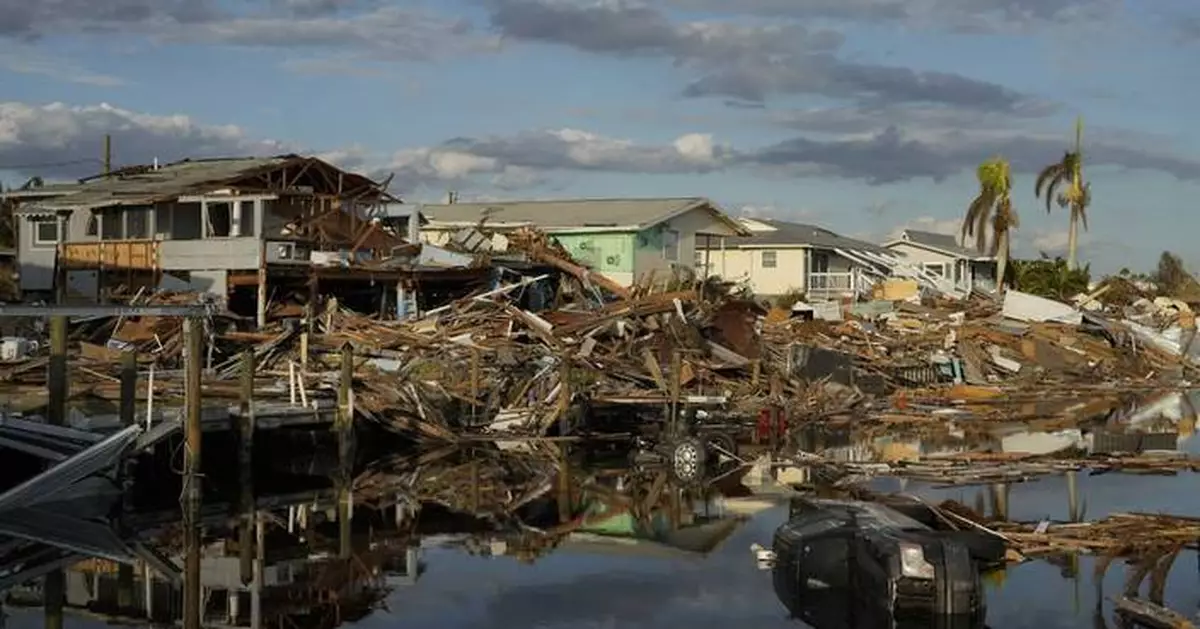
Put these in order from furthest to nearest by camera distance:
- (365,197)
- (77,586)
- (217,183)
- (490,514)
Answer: (365,197) < (217,183) < (490,514) < (77,586)

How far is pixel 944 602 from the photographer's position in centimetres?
1609

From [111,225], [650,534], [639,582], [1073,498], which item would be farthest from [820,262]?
[639,582]

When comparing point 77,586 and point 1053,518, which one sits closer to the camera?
point 77,586

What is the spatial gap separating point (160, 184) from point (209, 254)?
458cm

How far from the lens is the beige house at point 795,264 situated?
63031 millimetres

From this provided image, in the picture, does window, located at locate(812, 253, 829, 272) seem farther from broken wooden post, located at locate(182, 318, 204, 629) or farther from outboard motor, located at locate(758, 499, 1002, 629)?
outboard motor, located at locate(758, 499, 1002, 629)

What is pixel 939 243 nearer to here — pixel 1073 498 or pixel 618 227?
pixel 618 227

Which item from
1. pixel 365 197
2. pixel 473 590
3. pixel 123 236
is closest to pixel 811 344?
pixel 365 197

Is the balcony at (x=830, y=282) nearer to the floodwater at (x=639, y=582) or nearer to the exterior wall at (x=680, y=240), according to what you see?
the exterior wall at (x=680, y=240)

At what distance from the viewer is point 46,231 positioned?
4331cm

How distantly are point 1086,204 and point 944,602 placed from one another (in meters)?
64.4

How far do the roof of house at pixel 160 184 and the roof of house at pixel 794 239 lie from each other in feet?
79.3

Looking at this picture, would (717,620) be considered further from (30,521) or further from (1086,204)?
(1086,204)

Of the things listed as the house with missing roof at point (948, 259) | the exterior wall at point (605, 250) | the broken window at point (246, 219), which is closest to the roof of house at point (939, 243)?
the house with missing roof at point (948, 259)
